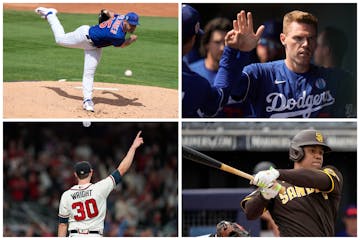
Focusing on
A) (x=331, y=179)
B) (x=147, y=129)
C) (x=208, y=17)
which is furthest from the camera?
(x=147, y=129)

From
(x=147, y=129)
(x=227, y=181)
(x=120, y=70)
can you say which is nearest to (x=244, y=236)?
(x=120, y=70)

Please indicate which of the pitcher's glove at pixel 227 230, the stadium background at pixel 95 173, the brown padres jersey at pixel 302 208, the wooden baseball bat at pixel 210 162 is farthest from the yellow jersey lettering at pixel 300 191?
the stadium background at pixel 95 173

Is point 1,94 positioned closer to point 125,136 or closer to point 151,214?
point 151,214

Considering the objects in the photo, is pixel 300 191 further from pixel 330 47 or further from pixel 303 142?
pixel 330 47

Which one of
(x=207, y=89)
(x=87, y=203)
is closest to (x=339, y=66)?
(x=207, y=89)

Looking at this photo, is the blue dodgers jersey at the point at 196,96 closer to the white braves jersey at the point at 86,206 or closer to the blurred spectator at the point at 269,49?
→ the blurred spectator at the point at 269,49

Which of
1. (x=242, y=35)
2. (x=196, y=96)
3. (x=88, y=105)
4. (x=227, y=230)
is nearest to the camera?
(x=227, y=230)
